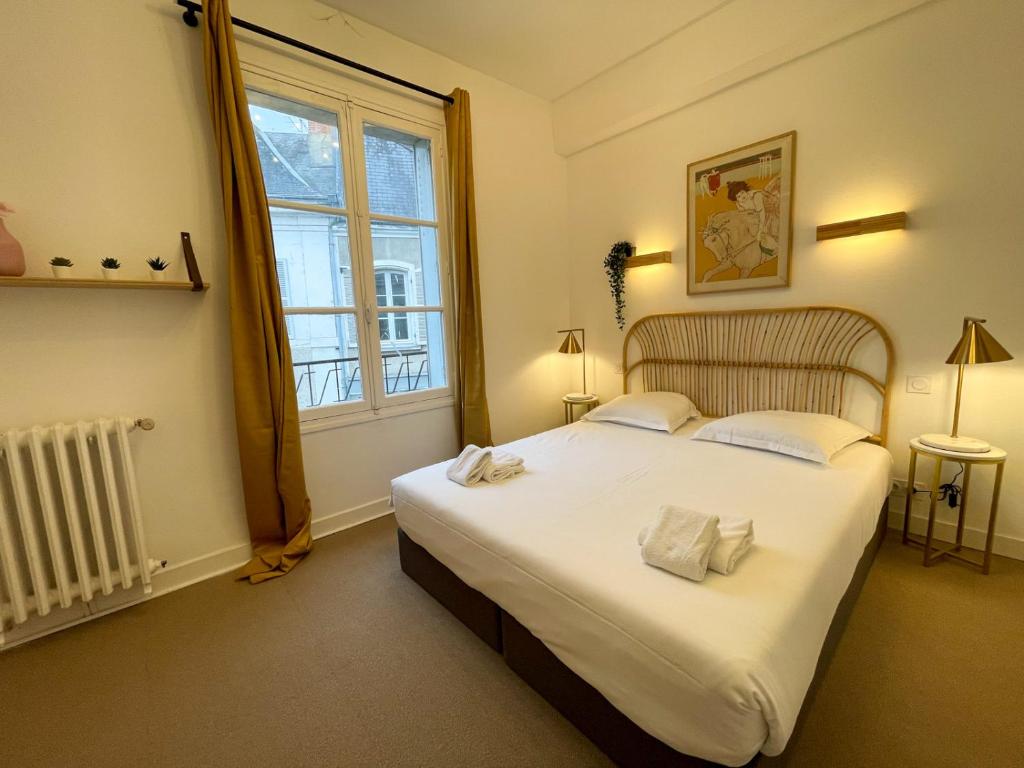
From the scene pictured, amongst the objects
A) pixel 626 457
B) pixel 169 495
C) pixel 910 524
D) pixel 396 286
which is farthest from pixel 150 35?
pixel 910 524

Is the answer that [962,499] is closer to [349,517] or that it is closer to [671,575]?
[671,575]

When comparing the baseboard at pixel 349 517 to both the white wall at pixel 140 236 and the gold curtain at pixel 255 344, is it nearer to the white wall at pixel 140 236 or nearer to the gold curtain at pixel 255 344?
the white wall at pixel 140 236

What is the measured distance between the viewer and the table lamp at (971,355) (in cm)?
183

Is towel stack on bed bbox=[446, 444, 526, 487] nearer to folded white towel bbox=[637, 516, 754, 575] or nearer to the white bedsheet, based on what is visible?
the white bedsheet

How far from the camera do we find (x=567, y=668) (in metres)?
1.32

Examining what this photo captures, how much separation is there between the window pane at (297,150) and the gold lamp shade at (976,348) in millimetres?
3245

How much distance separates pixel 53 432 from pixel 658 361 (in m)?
3.41

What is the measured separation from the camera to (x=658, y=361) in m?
3.29

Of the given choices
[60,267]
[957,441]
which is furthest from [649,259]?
[60,267]

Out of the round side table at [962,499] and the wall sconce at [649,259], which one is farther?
the wall sconce at [649,259]

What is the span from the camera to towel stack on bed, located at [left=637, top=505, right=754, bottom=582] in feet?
3.94

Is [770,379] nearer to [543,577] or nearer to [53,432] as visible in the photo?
[543,577]

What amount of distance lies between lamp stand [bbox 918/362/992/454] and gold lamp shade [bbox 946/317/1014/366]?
0.16 feet

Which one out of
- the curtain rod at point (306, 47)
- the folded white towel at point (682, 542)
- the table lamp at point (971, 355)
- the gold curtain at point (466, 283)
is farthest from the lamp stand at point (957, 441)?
the curtain rod at point (306, 47)
